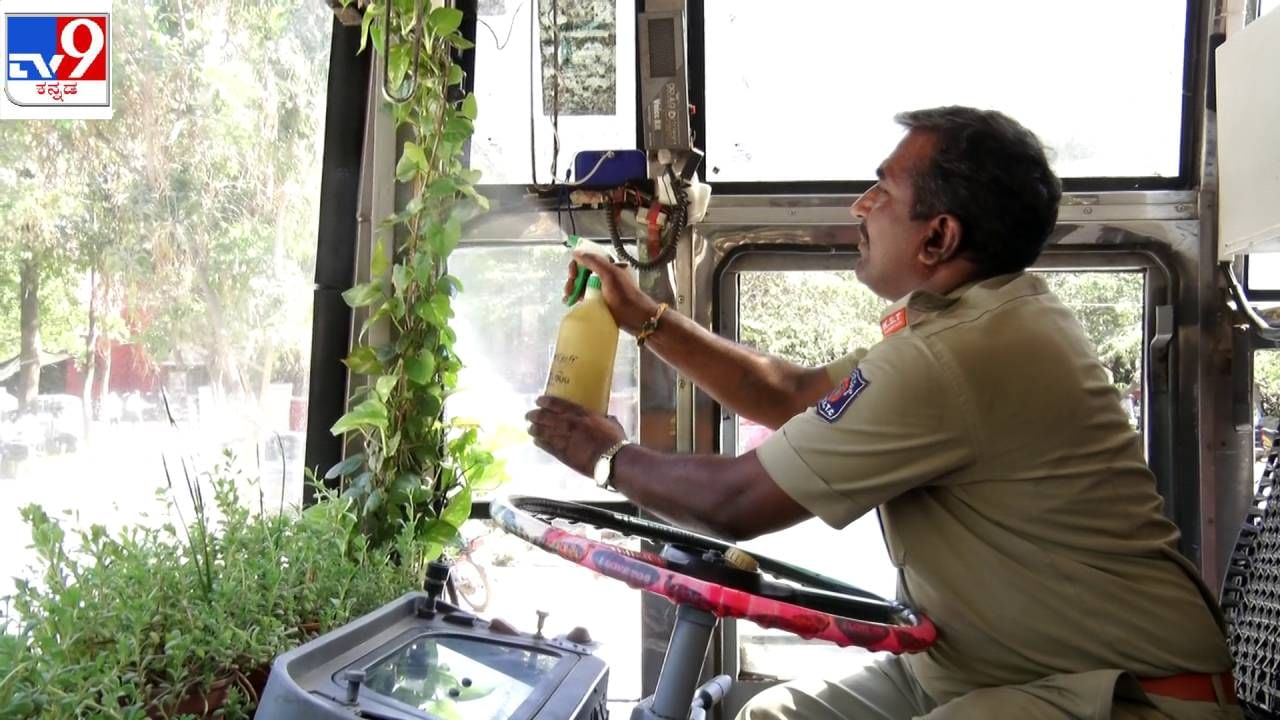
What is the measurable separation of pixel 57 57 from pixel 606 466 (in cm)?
132

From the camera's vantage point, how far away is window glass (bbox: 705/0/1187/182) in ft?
7.59

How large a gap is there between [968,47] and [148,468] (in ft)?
7.23

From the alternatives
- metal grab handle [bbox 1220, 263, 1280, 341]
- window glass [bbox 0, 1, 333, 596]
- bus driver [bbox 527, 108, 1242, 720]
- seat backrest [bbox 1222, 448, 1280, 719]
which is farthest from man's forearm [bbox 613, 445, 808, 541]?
metal grab handle [bbox 1220, 263, 1280, 341]

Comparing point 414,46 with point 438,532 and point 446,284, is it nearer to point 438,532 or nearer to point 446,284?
point 446,284

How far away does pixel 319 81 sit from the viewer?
211cm

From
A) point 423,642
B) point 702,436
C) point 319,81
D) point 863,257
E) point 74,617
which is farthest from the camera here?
point 702,436

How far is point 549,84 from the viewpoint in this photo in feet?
7.57

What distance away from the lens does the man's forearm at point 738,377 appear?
195 cm

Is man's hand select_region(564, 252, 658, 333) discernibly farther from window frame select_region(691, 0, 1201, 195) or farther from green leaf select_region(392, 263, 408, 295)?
window frame select_region(691, 0, 1201, 195)

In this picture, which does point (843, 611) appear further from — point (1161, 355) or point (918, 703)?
point (1161, 355)

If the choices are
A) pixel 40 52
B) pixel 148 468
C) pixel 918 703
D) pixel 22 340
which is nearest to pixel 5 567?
pixel 148 468

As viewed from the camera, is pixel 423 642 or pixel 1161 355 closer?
pixel 423 642

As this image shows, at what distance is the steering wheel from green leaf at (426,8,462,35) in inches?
45.1

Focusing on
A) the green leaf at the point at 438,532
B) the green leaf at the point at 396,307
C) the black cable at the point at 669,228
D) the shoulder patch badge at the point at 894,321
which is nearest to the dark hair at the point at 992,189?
the shoulder patch badge at the point at 894,321
